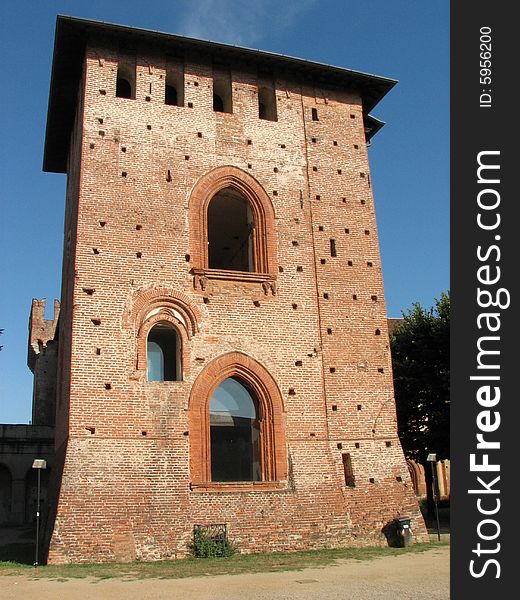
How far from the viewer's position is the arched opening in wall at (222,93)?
1920 cm

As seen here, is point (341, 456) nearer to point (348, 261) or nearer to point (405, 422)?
point (348, 261)

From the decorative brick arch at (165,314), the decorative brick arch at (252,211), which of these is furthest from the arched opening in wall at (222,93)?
the decorative brick arch at (165,314)

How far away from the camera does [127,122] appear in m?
17.8

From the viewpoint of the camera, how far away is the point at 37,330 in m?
39.4

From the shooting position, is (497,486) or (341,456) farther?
(341,456)

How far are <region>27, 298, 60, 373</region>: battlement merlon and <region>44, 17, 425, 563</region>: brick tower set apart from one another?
1984 cm

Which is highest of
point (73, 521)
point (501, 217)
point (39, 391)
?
point (39, 391)

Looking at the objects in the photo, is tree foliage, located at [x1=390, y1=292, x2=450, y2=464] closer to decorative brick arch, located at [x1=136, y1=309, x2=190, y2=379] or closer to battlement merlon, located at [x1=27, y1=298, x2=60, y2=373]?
decorative brick arch, located at [x1=136, y1=309, x2=190, y2=379]

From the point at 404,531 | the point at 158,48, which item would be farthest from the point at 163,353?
the point at 158,48

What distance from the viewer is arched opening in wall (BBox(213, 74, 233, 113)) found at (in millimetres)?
19203

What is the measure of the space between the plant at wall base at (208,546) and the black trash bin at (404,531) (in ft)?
12.9

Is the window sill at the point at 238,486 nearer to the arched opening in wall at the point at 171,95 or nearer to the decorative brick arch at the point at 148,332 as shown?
the decorative brick arch at the point at 148,332

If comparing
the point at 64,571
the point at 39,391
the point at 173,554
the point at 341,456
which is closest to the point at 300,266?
the point at 341,456

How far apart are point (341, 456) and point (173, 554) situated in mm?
4567
